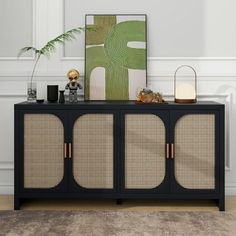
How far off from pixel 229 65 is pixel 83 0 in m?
1.23

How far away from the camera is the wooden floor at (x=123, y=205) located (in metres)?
3.78

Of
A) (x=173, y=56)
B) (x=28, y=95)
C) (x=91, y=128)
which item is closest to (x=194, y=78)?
(x=173, y=56)

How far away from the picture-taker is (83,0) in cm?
413

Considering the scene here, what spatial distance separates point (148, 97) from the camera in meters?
3.80

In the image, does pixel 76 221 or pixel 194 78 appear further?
pixel 194 78

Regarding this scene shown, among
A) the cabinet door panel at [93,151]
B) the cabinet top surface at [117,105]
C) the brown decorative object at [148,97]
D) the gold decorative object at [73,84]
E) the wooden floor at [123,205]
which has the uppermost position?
the gold decorative object at [73,84]

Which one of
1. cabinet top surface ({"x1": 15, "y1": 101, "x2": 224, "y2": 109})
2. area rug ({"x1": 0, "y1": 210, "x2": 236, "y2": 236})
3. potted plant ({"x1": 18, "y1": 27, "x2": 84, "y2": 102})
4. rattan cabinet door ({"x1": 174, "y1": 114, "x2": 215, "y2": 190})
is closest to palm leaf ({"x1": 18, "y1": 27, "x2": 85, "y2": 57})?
potted plant ({"x1": 18, "y1": 27, "x2": 84, "y2": 102})

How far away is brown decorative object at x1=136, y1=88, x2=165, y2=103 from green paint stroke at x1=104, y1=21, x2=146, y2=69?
0.32 m

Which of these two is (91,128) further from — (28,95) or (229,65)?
(229,65)

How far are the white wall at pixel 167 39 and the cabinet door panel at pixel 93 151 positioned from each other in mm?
562

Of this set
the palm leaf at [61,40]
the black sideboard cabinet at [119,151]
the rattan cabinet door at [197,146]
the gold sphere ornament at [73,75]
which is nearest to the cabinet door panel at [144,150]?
the black sideboard cabinet at [119,151]

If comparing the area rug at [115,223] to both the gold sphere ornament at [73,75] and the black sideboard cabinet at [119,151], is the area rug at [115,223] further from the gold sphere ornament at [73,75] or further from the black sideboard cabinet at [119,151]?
the gold sphere ornament at [73,75]

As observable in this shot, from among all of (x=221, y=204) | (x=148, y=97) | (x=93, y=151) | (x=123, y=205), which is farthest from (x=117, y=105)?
(x=221, y=204)

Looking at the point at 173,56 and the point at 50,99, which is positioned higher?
the point at 173,56
